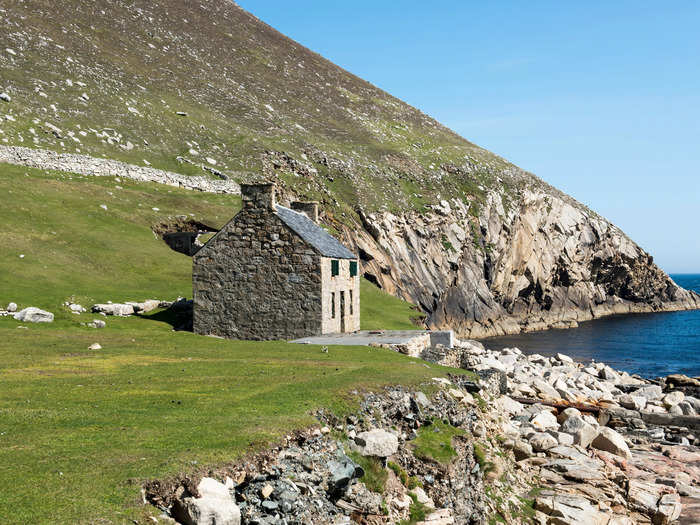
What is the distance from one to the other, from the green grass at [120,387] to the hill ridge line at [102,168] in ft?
59.6

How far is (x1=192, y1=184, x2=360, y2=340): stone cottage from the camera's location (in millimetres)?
39938

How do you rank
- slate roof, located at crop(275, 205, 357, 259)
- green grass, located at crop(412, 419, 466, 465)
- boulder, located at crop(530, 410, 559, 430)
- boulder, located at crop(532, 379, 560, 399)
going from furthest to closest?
slate roof, located at crop(275, 205, 357, 259) < boulder, located at crop(532, 379, 560, 399) < boulder, located at crop(530, 410, 559, 430) < green grass, located at crop(412, 419, 466, 465)

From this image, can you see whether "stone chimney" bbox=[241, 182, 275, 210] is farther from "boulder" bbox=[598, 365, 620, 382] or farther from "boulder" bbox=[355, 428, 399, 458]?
"boulder" bbox=[598, 365, 620, 382]

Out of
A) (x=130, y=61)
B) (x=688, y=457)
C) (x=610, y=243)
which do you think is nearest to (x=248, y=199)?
(x=688, y=457)

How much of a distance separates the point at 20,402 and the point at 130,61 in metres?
114

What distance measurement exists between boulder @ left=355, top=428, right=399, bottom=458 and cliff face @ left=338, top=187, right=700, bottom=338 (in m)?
68.2

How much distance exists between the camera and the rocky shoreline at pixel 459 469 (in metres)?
13.6

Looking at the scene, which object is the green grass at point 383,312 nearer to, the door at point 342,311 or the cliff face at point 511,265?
the door at point 342,311

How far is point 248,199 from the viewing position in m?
40.8

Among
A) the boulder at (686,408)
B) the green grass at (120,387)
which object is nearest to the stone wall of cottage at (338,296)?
the green grass at (120,387)

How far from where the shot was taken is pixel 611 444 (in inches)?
1187

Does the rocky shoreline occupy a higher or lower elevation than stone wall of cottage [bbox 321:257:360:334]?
lower

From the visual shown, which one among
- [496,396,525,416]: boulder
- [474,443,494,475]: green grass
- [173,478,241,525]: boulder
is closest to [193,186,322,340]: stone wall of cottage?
[496,396,525,416]: boulder

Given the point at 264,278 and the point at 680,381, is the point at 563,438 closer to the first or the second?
the point at 264,278
